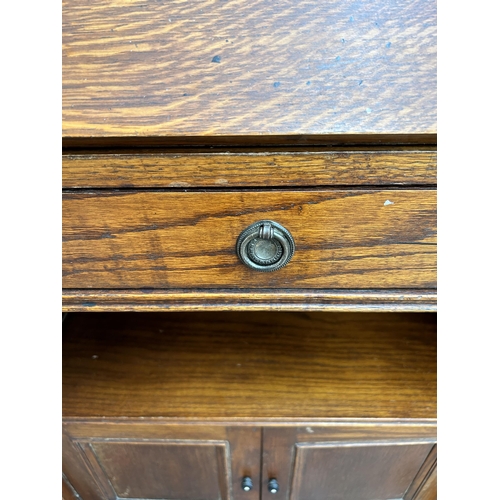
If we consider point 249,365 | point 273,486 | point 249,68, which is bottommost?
point 273,486

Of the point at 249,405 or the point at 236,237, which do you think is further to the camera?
the point at 249,405

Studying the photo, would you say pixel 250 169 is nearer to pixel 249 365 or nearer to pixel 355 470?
pixel 249 365

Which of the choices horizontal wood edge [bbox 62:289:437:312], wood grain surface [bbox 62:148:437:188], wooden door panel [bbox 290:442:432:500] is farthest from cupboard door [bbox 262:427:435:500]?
wood grain surface [bbox 62:148:437:188]

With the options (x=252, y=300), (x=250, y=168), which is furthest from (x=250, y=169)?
(x=252, y=300)

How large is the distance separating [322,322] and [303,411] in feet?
0.44

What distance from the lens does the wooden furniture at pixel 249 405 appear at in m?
0.45

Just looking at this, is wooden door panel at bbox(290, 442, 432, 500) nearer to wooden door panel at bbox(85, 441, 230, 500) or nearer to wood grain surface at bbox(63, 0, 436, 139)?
wooden door panel at bbox(85, 441, 230, 500)

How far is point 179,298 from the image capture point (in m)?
0.34

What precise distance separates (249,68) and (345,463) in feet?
1.61

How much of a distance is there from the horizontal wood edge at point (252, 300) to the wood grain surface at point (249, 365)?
169mm

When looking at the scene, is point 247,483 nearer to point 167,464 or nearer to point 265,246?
point 167,464

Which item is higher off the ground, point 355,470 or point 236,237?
point 236,237

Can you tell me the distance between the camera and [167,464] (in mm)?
510

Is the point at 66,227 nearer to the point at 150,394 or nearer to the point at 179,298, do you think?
the point at 179,298
